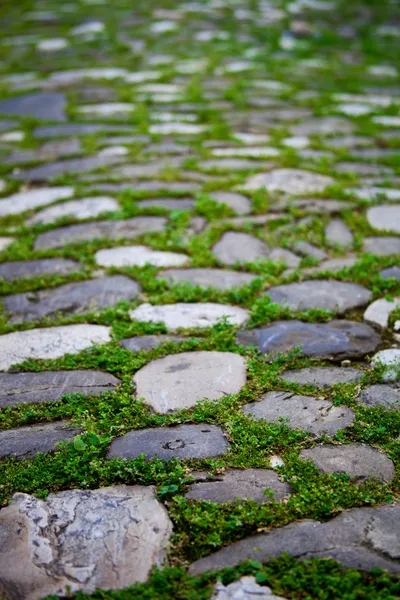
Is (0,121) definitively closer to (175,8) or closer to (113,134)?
(113,134)

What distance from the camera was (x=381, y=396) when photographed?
1.93 metres

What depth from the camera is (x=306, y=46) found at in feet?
24.5

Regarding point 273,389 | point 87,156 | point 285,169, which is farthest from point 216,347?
point 87,156

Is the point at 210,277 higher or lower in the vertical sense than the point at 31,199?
lower

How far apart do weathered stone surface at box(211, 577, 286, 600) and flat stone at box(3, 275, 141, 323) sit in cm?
138

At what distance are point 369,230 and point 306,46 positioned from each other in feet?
17.3

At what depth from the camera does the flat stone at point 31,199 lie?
11.2 feet

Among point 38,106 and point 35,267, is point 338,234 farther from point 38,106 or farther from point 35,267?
point 38,106

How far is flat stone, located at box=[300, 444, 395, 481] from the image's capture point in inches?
64.9

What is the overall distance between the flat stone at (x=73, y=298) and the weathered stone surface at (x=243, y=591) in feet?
A: 4.52

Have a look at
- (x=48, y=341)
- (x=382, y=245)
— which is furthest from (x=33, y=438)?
(x=382, y=245)

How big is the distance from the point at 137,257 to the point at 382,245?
4.07 feet

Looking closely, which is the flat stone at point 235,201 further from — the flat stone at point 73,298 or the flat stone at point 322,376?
the flat stone at point 322,376

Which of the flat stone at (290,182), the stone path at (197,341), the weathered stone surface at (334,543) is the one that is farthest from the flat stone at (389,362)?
the flat stone at (290,182)
